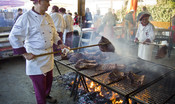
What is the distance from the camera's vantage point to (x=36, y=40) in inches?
114

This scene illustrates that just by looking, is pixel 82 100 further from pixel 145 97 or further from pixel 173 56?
pixel 173 56

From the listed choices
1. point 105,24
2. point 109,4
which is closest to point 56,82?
point 105,24

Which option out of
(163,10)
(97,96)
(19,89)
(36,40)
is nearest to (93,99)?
(97,96)

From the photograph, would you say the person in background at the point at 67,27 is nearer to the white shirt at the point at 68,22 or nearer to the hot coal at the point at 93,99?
the white shirt at the point at 68,22

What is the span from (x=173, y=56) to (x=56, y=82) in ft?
22.9

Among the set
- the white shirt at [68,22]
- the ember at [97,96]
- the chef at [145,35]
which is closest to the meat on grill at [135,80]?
the ember at [97,96]

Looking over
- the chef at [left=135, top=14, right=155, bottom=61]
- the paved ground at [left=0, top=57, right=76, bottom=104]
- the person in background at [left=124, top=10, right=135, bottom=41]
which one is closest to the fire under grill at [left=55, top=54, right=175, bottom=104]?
the paved ground at [left=0, top=57, right=76, bottom=104]

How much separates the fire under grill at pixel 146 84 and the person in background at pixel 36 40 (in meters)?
0.91

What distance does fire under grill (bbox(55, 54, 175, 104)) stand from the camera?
2.28 m

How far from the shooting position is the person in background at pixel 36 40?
273 centimetres

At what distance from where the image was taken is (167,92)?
2484 millimetres

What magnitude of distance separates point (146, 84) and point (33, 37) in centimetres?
245

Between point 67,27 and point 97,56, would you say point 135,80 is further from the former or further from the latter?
point 67,27

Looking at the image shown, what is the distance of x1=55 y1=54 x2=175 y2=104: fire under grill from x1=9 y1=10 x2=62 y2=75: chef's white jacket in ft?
3.06
